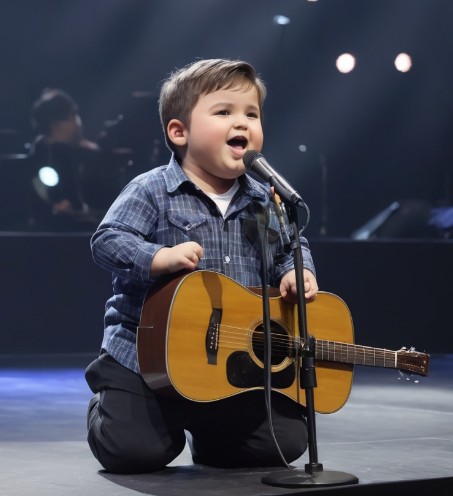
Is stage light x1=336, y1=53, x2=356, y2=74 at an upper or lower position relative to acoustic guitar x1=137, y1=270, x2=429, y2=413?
upper

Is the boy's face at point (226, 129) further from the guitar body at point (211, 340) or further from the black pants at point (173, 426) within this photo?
the black pants at point (173, 426)

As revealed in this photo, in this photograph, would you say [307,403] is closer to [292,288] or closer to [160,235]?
[292,288]

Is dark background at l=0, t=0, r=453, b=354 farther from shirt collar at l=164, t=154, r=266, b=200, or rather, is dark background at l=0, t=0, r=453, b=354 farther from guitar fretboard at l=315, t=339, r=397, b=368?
guitar fretboard at l=315, t=339, r=397, b=368

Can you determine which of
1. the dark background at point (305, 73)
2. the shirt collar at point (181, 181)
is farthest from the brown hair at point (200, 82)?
the dark background at point (305, 73)

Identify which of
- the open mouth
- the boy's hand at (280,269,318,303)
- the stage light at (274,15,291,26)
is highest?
the stage light at (274,15,291,26)

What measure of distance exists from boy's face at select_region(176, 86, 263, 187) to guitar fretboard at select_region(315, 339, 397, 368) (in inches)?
20.8

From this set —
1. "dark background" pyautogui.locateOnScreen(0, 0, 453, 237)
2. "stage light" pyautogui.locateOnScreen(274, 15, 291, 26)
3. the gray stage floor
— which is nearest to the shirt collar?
the gray stage floor

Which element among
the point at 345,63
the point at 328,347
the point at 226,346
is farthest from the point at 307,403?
the point at 345,63

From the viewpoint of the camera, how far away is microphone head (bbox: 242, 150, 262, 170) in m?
2.59

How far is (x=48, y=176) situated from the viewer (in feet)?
25.7

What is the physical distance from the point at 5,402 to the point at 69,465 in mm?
1708

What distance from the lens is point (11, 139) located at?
872cm

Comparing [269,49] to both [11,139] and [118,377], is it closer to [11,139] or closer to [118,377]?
[11,139]

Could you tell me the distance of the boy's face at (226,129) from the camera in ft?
9.09
